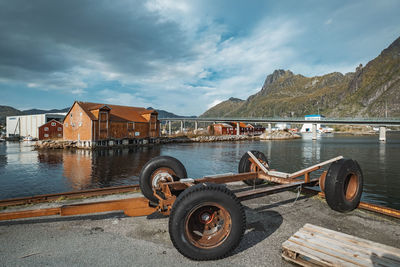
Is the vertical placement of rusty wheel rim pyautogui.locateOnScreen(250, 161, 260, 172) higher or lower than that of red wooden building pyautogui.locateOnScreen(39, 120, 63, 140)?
lower

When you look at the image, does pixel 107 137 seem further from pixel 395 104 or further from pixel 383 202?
pixel 395 104

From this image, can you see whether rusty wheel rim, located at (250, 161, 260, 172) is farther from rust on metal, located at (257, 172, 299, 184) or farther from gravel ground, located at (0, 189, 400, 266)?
gravel ground, located at (0, 189, 400, 266)

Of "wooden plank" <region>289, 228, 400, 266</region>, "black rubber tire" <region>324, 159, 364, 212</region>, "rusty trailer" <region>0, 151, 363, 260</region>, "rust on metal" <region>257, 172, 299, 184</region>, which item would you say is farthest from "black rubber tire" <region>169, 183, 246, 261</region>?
"rust on metal" <region>257, 172, 299, 184</region>

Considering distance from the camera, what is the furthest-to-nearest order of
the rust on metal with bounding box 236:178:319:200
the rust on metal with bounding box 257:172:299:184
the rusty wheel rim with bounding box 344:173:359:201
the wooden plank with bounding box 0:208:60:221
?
the rust on metal with bounding box 257:172:299:184 < the rusty wheel rim with bounding box 344:173:359:201 < the rust on metal with bounding box 236:178:319:200 < the wooden plank with bounding box 0:208:60:221

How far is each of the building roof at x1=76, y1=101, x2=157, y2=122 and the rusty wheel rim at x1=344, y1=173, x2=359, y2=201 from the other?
49.2 m

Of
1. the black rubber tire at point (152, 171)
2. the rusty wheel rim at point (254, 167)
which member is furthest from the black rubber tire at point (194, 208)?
the rusty wheel rim at point (254, 167)

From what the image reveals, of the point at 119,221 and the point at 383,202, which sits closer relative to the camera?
the point at 119,221

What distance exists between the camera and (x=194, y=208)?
3764 mm

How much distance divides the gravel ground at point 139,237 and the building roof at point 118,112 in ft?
154

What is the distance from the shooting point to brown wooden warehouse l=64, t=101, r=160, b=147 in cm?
4816

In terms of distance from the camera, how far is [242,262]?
148 inches

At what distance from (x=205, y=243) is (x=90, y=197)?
16.2 ft

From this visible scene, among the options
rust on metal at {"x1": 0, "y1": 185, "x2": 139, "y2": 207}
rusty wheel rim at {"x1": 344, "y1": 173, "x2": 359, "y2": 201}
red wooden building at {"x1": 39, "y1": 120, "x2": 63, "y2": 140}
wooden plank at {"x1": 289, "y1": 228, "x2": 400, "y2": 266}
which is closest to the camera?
wooden plank at {"x1": 289, "y1": 228, "x2": 400, "y2": 266}

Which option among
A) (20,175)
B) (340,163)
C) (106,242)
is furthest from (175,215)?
(20,175)
